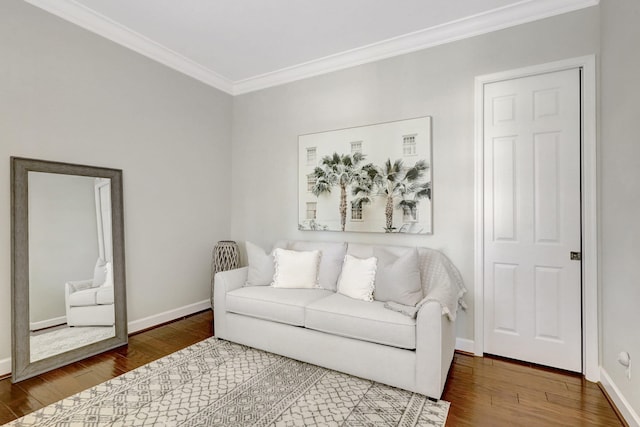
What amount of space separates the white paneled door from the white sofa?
0.41m

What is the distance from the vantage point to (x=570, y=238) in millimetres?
2457

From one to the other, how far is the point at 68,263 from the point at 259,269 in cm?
152

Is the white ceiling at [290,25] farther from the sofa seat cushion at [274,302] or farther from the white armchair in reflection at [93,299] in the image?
the sofa seat cushion at [274,302]

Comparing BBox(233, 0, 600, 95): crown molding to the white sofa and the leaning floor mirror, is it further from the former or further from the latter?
the leaning floor mirror

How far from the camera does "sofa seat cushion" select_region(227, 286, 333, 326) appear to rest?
103 inches

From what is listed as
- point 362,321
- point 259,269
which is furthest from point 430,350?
point 259,269

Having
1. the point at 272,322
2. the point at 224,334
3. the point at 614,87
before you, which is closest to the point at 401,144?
the point at 614,87

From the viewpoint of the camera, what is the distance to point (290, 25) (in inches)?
114

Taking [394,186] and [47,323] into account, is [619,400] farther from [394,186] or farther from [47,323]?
[47,323]

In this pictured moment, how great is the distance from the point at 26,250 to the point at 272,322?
1.87 metres

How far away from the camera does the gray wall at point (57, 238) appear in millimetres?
2432

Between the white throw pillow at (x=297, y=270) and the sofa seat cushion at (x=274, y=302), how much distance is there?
88 millimetres

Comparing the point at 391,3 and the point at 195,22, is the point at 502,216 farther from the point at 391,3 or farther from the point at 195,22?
the point at 195,22

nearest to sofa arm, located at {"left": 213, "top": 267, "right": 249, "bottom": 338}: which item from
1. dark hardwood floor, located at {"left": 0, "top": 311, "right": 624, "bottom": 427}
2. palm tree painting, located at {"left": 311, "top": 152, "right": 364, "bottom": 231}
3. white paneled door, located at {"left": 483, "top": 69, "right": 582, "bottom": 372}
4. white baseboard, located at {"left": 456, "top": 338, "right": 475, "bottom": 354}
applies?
dark hardwood floor, located at {"left": 0, "top": 311, "right": 624, "bottom": 427}
